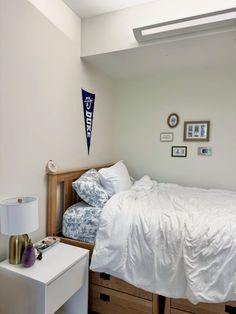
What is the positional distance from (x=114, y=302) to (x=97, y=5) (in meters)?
2.62

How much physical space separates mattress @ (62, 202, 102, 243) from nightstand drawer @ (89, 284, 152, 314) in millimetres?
405

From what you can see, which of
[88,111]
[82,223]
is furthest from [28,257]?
[88,111]

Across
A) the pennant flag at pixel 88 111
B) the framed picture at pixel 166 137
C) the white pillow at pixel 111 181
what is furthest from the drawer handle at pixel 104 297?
the framed picture at pixel 166 137

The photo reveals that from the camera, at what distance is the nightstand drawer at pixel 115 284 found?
63.0 inches

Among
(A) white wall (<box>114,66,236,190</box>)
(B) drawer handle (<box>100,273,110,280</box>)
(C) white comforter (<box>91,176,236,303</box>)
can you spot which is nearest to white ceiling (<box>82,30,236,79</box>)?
(A) white wall (<box>114,66,236,190</box>)

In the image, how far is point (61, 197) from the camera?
2076mm

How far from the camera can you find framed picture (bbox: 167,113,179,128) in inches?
113

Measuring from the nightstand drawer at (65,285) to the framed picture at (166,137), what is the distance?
188 centimetres

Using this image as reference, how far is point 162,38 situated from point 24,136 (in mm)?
1502

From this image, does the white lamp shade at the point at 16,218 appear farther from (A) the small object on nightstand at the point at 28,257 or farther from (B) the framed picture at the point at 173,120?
(B) the framed picture at the point at 173,120

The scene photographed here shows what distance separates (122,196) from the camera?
1968 mm

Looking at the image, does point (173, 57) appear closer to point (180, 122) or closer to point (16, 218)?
point (180, 122)

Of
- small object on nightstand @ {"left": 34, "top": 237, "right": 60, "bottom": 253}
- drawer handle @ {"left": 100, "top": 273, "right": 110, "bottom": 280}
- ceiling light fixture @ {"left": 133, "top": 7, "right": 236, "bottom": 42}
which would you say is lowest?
drawer handle @ {"left": 100, "top": 273, "right": 110, "bottom": 280}

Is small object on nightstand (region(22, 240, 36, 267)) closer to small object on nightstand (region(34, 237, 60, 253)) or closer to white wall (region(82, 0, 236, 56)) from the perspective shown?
small object on nightstand (region(34, 237, 60, 253))
